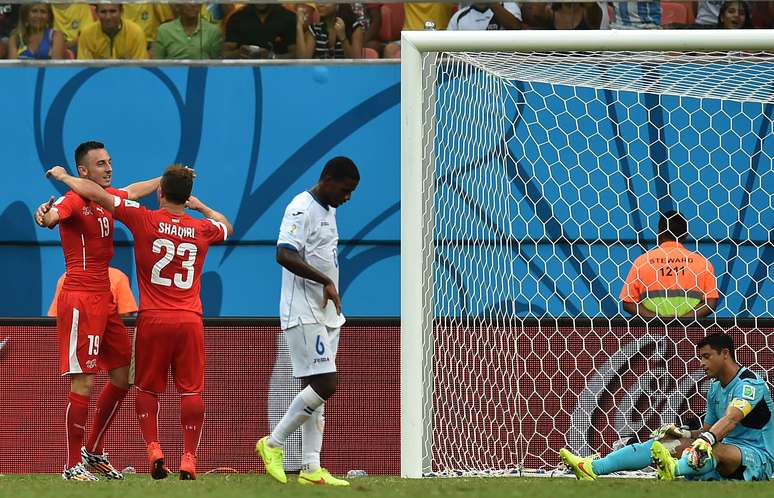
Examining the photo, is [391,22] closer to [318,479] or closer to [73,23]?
[73,23]

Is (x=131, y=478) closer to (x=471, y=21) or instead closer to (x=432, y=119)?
(x=432, y=119)

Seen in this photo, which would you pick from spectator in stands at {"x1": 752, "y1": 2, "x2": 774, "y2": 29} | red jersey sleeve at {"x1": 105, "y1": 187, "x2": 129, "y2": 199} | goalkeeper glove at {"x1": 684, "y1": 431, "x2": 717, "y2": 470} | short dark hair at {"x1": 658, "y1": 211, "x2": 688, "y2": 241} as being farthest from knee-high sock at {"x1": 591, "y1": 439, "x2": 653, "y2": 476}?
spectator in stands at {"x1": 752, "y1": 2, "x2": 774, "y2": 29}

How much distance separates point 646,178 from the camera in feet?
30.9

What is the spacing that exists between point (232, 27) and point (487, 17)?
1721mm

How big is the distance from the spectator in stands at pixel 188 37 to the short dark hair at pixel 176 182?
2.46 meters

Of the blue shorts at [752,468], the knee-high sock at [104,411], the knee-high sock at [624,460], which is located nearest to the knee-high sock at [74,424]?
the knee-high sock at [104,411]

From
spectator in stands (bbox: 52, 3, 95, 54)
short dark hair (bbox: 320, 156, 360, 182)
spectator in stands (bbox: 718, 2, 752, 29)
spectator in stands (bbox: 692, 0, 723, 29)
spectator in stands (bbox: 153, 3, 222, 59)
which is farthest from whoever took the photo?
spectator in stands (bbox: 52, 3, 95, 54)

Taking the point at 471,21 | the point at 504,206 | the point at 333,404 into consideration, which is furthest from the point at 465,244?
the point at 471,21

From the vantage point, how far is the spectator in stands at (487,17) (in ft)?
31.9

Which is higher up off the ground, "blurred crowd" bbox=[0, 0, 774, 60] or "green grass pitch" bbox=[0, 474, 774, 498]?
"blurred crowd" bbox=[0, 0, 774, 60]

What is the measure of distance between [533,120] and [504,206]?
601 mm

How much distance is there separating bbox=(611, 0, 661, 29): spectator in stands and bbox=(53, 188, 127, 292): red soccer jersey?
3585 millimetres

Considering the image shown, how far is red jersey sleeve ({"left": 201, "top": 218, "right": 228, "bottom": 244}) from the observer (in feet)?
25.3

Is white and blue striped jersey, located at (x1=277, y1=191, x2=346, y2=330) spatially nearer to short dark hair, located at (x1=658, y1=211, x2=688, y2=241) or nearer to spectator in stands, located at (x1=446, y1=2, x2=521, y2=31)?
short dark hair, located at (x1=658, y1=211, x2=688, y2=241)
